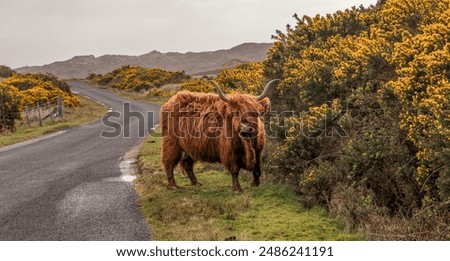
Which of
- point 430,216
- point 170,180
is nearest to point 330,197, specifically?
point 430,216

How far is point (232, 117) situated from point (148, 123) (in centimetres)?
1563

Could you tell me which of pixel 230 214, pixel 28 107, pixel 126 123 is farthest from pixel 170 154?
pixel 28 107

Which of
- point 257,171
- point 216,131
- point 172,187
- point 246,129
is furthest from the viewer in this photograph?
point 172,187

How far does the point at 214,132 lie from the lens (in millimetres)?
8047

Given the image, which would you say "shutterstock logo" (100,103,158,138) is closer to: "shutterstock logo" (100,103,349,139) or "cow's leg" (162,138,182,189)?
"cow's leg" (162,138,182,189)

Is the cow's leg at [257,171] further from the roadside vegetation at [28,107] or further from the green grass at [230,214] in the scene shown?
the roadside vegetation at [28,107]

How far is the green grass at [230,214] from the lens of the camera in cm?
557

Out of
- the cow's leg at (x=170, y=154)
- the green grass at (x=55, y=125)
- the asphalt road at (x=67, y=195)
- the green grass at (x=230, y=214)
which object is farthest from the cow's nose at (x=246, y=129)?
the green grass at (x=55, y=125)

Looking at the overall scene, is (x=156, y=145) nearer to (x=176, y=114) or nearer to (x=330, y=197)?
(x=176, y=114)

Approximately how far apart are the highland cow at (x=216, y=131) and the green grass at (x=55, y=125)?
992 centimetres

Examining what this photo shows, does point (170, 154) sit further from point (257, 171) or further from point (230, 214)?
point (230, 214)

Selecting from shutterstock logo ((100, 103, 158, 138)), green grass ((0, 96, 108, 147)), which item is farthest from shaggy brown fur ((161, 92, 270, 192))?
green grass ((0, 96, 108, 147))

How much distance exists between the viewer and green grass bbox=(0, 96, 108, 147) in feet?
59.1

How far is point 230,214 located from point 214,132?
201cm
